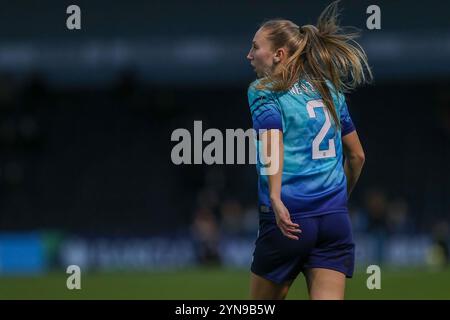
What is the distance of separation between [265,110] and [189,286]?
10.5 m

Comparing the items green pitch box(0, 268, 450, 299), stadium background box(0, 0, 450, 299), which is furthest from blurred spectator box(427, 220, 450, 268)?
green pitch box(0, 268, 450, 299)

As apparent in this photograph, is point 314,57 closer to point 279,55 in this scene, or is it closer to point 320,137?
point 279,55

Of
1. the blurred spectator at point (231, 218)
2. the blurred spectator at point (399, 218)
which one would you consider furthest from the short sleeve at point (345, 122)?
the blurred spectator at point (231, 218)

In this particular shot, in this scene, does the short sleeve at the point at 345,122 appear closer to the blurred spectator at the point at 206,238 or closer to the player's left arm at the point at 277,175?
the player's left arm at the point at 277,175

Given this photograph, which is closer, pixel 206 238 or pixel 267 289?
pixel 267 289

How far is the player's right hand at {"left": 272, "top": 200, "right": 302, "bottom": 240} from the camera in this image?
5648 millimetres

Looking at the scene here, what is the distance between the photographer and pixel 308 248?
19.1ft

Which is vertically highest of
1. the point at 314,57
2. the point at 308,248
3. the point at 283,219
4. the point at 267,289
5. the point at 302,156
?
the point at 314,57

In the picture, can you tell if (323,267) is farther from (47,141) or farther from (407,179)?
(47,141)

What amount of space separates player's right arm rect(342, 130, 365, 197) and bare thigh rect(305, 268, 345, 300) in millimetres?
639

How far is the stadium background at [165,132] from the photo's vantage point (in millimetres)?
25078

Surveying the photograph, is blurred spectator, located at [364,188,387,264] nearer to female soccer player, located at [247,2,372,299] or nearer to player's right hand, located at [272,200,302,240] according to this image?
female soccer player, located at [247,2,372,299]

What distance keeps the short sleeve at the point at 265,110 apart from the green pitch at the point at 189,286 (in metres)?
7.32

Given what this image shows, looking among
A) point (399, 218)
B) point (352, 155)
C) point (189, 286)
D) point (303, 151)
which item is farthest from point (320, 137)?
point (399, 218)
